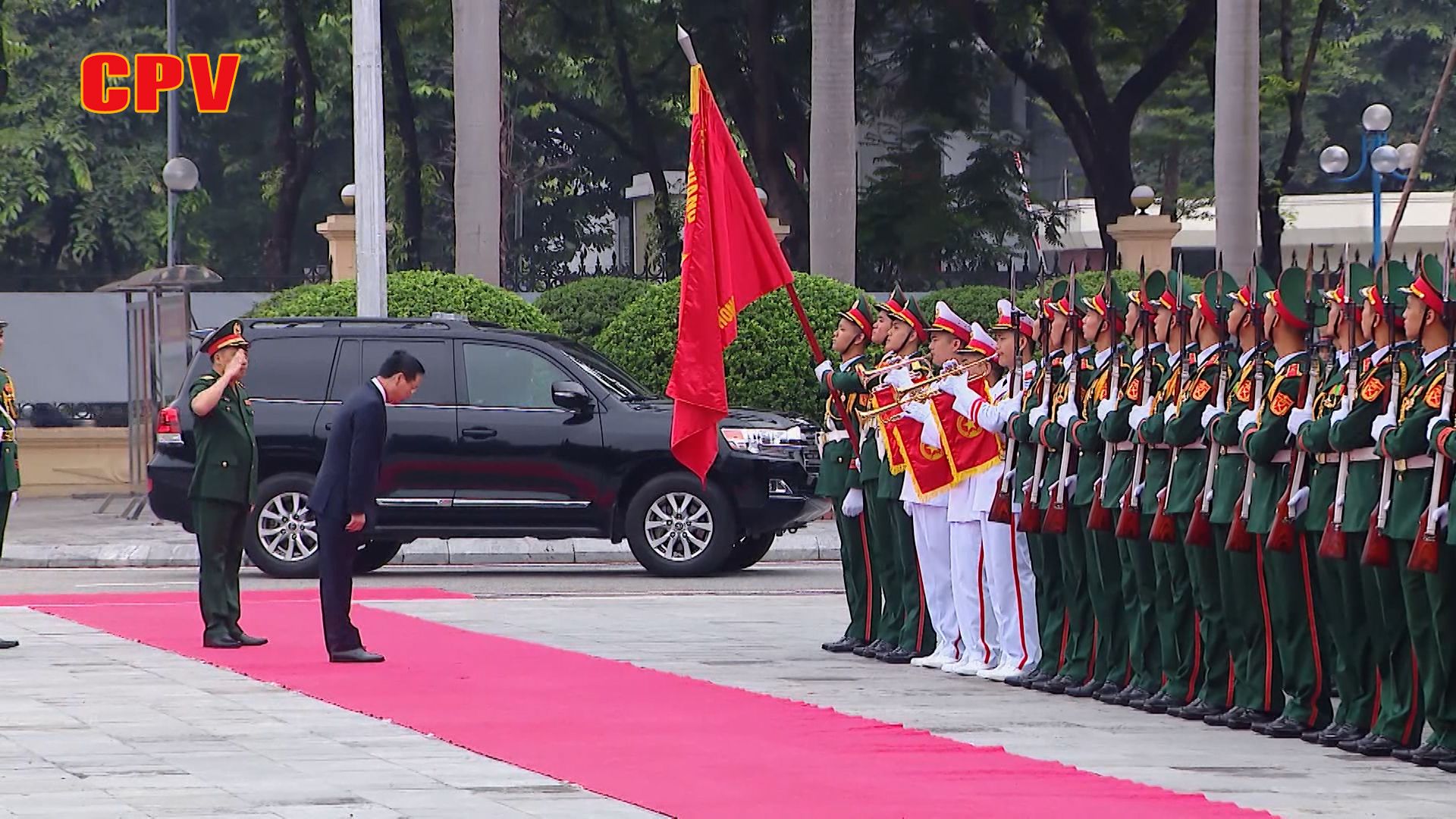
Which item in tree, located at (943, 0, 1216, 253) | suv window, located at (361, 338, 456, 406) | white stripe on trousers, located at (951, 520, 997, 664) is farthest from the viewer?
tree, located at (943, 0, 1216, 253)

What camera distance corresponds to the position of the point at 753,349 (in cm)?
2405

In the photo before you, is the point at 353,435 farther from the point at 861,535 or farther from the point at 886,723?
the point at 886,723

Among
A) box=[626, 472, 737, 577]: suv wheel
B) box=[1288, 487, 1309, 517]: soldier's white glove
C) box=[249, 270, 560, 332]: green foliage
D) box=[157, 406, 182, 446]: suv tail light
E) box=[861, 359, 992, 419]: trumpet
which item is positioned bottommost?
box=[626, 472, 737, 577]: suv wheel

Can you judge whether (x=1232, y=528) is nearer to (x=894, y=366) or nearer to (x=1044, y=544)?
(x=1044, y=544)

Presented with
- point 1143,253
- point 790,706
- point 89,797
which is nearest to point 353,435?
point 790,706

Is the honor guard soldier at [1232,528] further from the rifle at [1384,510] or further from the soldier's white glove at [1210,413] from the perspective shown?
the rifle at [1384,510]

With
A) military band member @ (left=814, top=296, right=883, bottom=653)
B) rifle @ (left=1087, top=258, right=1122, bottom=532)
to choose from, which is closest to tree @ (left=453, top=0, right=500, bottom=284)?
military band member @ (left=814, top=296, right=883, bottom=653)

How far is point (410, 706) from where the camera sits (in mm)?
11375

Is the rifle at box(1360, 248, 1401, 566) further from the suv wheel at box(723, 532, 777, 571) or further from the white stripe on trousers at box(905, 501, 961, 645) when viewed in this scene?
the suv wheel at box(723, 532, 777, 571)

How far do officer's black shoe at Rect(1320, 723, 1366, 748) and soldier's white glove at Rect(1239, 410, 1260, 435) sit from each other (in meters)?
1.32

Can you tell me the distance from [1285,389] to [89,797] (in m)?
5.18

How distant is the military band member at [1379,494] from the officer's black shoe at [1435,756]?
9.2 inches

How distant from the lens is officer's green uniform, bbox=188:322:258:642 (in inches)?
552

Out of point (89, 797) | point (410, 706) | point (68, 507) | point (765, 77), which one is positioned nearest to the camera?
point (89, 797)
